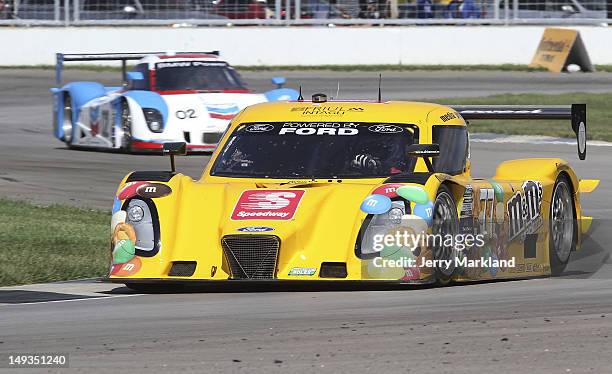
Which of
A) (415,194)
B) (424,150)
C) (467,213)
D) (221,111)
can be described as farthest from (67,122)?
(415,194)

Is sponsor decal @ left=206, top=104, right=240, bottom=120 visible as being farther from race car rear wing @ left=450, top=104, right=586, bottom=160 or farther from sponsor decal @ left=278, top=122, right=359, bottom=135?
sponsor decal @ left=278, top=122, right=359, bottom=135

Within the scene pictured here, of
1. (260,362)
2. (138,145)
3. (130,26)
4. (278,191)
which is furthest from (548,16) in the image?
(260,362)

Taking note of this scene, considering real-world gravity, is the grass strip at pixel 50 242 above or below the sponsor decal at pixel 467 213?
below

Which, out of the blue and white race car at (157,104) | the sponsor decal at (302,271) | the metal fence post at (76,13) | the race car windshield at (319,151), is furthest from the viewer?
the metal fence post at (76,13)

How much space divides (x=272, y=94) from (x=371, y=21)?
48.2 ft

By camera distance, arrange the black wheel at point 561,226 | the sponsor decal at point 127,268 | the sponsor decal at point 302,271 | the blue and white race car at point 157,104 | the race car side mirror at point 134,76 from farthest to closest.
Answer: the race car side mirror at point 134,76
the blue and white race car at point 157,104
the black wheel at point 561,226
the sponsor decal at point 127,268
the sponsor decal at point 302,271

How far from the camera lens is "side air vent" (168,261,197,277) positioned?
8.31 meters

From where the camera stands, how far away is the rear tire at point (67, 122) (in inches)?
814

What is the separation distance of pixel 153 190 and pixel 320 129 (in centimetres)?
138

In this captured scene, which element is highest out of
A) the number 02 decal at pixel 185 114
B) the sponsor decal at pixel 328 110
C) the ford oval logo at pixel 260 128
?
the sponsor decal at pixel 328 110

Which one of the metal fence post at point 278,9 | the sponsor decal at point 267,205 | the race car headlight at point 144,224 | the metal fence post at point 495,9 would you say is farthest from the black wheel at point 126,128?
the metal fence post at point 495,9

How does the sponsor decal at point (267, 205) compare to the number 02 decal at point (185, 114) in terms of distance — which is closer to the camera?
the sponsor decal at point (267, 205)

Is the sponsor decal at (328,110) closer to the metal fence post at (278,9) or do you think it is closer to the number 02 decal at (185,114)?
the number 02 decal at (185,114)

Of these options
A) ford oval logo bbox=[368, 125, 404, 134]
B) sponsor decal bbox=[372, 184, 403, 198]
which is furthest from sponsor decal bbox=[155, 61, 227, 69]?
sponsor decal bbox=[372, 184, 403, 198]
